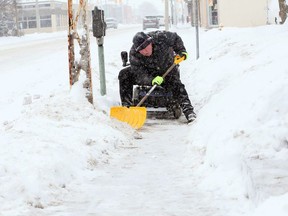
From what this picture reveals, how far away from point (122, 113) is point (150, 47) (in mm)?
1297

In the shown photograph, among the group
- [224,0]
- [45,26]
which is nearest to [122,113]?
[224,0]

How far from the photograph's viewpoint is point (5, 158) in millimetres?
4301

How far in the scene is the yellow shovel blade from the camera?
743cm

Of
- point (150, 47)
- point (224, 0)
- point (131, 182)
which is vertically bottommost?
point (131, 182)

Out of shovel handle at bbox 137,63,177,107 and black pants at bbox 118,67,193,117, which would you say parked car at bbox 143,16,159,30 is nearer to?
black pants at bbox 118,67,193,117

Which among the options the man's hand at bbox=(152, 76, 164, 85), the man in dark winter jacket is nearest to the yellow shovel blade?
the man's hand at bbox=(152, 76, 164, 85)

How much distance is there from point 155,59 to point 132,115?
1.36 meters

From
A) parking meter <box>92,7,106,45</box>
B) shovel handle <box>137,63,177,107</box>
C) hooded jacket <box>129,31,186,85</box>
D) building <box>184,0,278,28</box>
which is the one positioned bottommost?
shovel handle <box>137,63,177,107</box>

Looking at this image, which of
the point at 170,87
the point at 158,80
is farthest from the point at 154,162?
the point at 170,87

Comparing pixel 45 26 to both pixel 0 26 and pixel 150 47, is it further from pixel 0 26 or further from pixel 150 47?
pixel 150 47

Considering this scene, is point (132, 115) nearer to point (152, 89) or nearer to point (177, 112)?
point (152, 89)

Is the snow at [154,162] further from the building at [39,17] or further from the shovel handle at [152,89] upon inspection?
the building at [39,17]

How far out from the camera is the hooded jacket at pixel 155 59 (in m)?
8.40

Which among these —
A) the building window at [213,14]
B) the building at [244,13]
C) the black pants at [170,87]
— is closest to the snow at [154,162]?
the black pants at [170,87]
